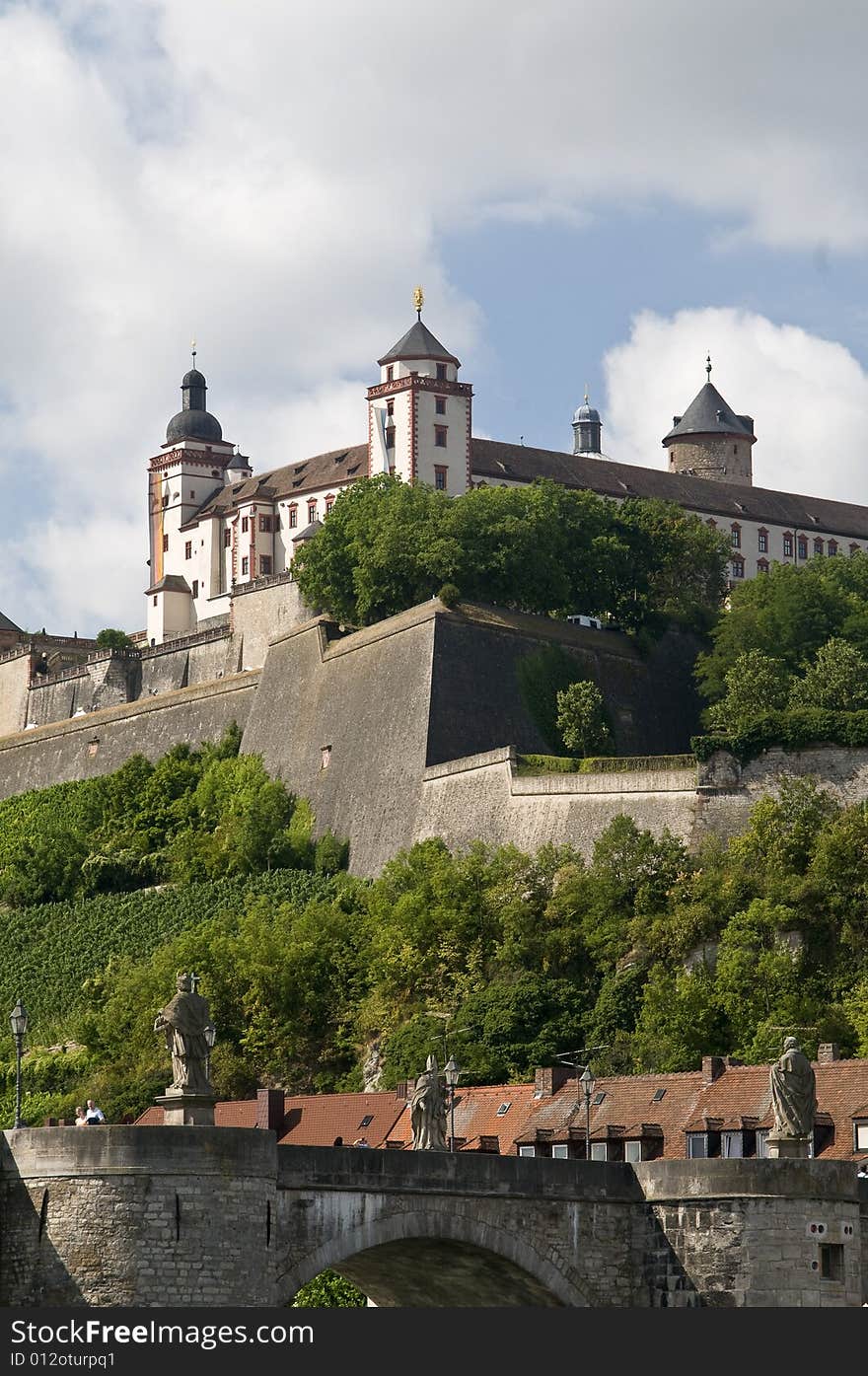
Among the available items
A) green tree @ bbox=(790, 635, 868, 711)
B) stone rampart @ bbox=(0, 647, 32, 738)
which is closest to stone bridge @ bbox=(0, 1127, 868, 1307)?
green tree @ bbox=(790, 635, 868, 711)

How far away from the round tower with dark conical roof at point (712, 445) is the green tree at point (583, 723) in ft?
142

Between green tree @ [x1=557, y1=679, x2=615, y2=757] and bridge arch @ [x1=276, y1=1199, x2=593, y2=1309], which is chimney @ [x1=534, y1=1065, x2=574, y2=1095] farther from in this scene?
green tree @ [x1=557, y1=679, x2=615, y2=757]

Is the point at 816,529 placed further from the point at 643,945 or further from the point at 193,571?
the point at 643,945

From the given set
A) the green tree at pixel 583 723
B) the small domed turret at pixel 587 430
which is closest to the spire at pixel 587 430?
the small domed turret at pixel 587 430

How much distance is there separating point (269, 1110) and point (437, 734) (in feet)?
87.1

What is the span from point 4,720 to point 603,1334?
8006 centimetres

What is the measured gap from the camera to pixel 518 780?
7706cm

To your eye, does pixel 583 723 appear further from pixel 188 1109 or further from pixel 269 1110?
pixel 188 1109

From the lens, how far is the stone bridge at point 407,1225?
3650 centimetres

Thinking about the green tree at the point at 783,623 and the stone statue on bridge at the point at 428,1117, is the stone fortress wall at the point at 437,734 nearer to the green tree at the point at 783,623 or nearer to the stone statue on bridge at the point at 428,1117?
the green tree at the point at 783,623

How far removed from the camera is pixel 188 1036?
3731cm

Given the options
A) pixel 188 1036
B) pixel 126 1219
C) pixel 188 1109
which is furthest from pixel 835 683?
pixel 126 1219

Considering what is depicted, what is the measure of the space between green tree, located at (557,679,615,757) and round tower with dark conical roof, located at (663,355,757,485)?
43351 mm

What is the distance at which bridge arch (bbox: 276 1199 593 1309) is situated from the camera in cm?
3888
